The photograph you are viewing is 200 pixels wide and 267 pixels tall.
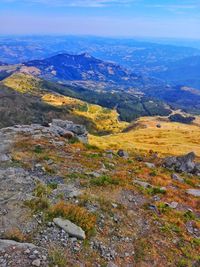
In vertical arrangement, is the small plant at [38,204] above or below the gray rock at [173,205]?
above

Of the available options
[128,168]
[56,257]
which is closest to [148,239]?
[56,257]

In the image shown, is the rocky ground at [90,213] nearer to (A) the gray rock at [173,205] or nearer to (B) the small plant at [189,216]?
(B) the small plant at [189,216]

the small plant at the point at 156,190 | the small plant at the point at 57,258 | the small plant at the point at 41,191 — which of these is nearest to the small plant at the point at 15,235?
the small plant at the point at 57,258

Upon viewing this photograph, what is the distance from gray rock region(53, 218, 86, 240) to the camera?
67.3 feet

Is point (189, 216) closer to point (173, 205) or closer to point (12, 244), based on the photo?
point (173, 205)

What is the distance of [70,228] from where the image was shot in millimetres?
20906

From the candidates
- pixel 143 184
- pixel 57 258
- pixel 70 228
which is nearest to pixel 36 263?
pixel 57 258

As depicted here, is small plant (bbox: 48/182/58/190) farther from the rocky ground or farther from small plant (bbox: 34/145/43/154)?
small plant (bbox: 34/145/43/154)

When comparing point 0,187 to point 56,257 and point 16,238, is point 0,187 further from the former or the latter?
point 56,257

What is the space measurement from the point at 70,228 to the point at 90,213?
10.1 feet

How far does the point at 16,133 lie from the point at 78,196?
28154mm

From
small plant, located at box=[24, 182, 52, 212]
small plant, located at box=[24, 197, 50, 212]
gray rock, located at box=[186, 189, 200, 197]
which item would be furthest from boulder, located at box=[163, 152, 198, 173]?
small plant, located at box=[24, 197, 50, 212]

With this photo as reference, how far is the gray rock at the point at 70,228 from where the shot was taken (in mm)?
20508

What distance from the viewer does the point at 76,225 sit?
70.7 ft
